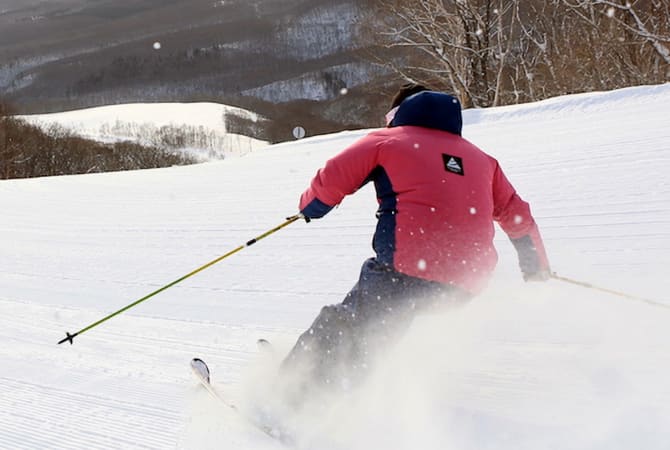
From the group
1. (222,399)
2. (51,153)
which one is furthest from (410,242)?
(51,153)

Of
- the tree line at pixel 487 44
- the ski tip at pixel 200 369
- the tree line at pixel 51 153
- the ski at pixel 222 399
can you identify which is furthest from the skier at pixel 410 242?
the tree line at pixel 51 153

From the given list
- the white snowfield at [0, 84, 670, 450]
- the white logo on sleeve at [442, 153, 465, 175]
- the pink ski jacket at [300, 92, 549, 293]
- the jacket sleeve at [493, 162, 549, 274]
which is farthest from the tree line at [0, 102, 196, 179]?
the white logo on sleeve at [442, 153, 465, 175]

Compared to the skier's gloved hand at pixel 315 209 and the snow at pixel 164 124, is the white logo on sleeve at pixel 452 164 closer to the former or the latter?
the skier's gloved hand at pixel 315 209

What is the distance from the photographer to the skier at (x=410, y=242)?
2.23 meters

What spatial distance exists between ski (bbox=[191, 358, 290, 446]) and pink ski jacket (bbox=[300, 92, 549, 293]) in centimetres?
77

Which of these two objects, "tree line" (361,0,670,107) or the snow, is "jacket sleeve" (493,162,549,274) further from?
the snow

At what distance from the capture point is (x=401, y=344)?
2.74m

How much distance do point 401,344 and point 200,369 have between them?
940 millimetres

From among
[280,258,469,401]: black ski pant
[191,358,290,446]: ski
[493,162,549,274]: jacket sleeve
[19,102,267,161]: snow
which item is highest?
[493,162,549,274]: jacket sleeve

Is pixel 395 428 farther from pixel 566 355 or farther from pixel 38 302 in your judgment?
pixel 38 302

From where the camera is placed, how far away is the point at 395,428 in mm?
2238

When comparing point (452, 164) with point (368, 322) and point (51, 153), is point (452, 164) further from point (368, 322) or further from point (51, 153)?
point (51, 153)

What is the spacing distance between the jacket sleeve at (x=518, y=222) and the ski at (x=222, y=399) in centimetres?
128

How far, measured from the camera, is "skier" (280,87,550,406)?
2234 millimetres
